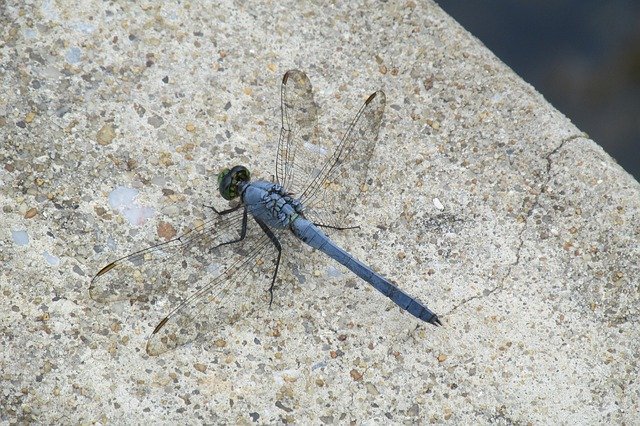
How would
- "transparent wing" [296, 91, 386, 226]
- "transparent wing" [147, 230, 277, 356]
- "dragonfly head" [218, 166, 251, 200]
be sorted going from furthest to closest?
"transparent wing" [296, 91, 386, 226], "dragonfly head" [218, 166, 251, 200], "transparent wing" [147, 230, 277, 356]

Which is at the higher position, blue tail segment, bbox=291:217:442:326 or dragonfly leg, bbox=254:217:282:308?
blue tail segment, bbox=291:217:442:326

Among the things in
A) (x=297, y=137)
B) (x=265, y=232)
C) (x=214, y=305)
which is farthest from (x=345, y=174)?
(x=214, y=305)

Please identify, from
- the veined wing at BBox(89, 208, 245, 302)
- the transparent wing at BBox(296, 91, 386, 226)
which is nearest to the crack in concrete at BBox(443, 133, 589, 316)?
the transparent wing at BBox(296, 91, 386, 226)

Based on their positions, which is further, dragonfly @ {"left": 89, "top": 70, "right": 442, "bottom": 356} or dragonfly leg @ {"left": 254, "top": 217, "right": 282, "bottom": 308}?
dragonfly leg @ {"left": 254, "top": 217, "right": 282, "bottom": 308}

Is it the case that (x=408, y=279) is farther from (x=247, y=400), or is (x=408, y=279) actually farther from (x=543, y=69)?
(x=543, y=69)

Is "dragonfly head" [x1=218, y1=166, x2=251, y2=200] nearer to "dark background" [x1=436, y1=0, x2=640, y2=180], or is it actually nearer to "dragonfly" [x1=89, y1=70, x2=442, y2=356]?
"dragonfly" [x1=89, y1=70, x2=442, y2=356]

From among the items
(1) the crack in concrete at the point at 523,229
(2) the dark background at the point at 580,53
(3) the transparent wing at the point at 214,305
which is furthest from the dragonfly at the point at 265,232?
(2) the dark background at the point at 580,53

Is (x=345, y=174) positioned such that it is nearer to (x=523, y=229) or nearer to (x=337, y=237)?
(x=337, y=237)
